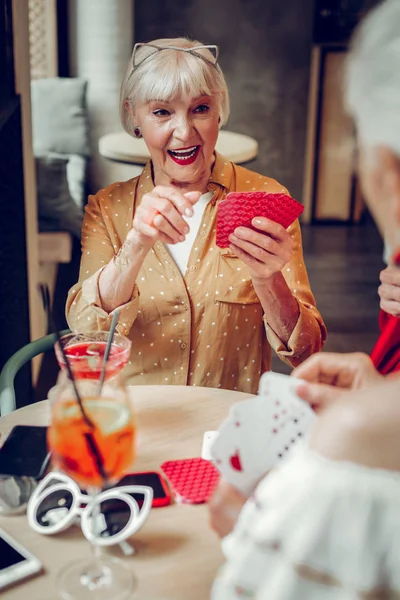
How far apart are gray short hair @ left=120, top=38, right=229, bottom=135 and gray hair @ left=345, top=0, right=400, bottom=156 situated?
46.9 inches

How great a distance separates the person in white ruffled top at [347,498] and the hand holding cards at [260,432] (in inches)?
9.2

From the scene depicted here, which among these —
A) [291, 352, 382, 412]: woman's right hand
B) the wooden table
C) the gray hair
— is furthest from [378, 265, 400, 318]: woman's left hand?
the gray hair

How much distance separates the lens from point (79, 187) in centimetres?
494

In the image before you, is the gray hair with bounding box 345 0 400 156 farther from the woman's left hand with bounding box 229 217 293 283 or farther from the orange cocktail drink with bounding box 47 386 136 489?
the woman's left hand with bounding box 229 217 293 283

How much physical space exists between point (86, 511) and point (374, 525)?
0.60 metres

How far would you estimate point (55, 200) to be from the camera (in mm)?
4656

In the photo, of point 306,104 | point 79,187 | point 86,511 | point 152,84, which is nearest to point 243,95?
point 306,104

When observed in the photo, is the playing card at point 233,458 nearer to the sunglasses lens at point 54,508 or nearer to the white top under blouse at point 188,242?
the sunglasses lens at point 54,508

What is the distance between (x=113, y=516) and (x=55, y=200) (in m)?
3.82

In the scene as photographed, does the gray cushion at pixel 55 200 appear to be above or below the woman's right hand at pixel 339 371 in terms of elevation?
below

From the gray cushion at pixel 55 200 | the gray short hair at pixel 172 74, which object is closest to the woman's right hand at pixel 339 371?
the gray short hair at pixel 172 74

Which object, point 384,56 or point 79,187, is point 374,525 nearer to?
point 384,56

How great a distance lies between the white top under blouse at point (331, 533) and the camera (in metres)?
0.59

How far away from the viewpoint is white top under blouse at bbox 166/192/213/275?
1992 mm
